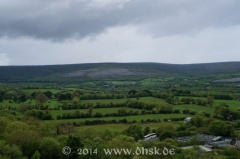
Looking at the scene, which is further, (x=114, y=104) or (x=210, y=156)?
(x=114, y=104)

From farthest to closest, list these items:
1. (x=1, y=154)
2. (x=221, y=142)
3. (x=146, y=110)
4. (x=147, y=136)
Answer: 1. (x=146, y=110)
2. (x=147, y=136)
3. (x=221, y=142)
4. (x=1, y=154)

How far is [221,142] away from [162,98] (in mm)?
60865

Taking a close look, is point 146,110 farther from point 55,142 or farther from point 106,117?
point 55,142

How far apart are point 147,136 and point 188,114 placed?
28.7 metres

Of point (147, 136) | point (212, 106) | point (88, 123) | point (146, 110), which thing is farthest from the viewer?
point (212, 106)

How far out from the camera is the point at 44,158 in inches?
2085

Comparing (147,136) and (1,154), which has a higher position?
(1,154)

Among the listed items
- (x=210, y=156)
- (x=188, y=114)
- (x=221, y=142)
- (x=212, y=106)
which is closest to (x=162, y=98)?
(x=212, y=106)

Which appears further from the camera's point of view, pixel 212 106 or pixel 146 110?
pixel 212 106

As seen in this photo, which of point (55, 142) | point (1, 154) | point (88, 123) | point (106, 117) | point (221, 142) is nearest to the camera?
point (1, 154)

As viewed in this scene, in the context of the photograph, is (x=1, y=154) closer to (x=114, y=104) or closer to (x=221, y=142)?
(x=221, y=142)

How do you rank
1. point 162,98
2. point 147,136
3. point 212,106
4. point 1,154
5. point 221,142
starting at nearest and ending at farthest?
point 1,154 → point 221,142 → point 147,136 → point 212,106 → point 162,98

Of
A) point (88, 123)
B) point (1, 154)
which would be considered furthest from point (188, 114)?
point (1, 154)

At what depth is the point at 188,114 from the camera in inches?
3890
